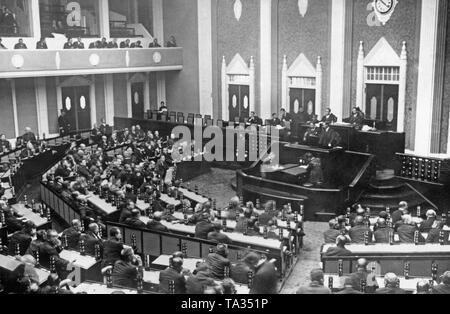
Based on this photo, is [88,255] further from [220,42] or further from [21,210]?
[220,42]

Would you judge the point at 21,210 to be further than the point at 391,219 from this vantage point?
Yes

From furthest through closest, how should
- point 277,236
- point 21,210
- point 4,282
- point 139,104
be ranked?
point 139,104 → point 21,210 → point 277,236 → point 4,282

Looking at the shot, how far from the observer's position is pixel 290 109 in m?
22.5

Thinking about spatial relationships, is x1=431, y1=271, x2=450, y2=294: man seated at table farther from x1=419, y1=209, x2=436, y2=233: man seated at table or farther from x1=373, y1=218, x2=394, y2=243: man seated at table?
x1=419, y1=209, x2=436, y2=233: man seated at table

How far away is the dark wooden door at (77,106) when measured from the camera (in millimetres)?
24328

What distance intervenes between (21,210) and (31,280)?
4643 mm

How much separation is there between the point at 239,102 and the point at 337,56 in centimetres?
565

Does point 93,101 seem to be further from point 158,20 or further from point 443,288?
point 443,288

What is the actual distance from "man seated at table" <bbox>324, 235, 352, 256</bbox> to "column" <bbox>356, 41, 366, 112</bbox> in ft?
37.3

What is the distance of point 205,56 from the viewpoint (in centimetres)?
2538

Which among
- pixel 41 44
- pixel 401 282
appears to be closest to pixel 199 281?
pixel 401 282

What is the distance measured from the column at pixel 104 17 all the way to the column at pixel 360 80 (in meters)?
12.3

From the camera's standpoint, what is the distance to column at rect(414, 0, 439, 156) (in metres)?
17.5

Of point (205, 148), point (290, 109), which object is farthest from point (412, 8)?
point (205, 148)
